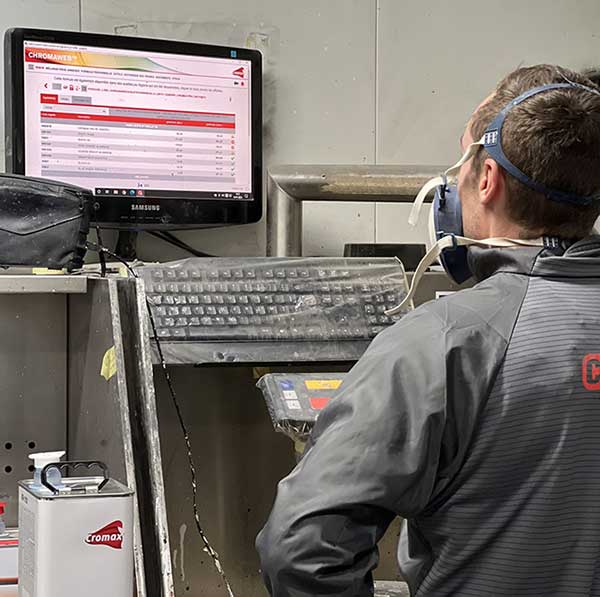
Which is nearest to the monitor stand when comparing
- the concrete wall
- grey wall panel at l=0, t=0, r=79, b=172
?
the concrete wall

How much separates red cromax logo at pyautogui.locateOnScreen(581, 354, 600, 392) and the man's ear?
232 millimetres

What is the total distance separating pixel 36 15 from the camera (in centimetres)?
234

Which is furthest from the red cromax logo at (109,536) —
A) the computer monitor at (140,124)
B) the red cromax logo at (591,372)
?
the computer monitor at (140,124)

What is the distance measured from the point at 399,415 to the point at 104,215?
1340 mm

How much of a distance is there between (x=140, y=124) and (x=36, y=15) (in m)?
0.36

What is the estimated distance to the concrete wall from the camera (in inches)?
98.1

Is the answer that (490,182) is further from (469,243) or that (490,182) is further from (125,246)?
(125,246)

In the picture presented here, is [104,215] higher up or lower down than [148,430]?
higher up

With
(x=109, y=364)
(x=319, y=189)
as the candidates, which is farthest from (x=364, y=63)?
(x=109, y=364)

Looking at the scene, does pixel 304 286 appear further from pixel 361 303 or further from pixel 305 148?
pixel 305 148

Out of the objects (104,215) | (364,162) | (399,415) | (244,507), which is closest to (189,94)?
(104,215)

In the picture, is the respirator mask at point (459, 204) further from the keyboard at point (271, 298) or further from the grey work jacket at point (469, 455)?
the keyboard at point (271, 298)

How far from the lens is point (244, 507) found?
2.38 meters

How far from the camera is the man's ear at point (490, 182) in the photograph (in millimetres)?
1227
